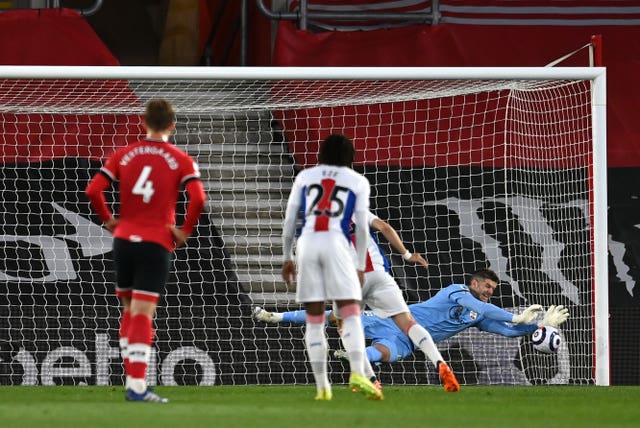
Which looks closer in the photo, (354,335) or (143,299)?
(143,299)

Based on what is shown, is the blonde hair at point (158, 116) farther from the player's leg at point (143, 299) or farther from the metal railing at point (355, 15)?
the metal railing at point (355, 15)

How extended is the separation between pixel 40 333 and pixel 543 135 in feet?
16.9

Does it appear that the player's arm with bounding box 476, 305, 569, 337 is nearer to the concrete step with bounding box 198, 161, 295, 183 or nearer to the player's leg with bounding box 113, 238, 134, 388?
the concrete step with bounding box 198, 161, 295, 183

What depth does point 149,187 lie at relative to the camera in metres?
7.79

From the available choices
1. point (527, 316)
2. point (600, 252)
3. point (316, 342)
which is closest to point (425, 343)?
point (316, 342)

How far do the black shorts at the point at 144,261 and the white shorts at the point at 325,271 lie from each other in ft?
2.70

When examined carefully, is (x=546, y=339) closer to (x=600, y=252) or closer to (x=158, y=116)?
(x=600, y=252)

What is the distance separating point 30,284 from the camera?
13.1 meters

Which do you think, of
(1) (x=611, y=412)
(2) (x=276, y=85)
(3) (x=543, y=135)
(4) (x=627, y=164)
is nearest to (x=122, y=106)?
(2) (x=276, y=85)

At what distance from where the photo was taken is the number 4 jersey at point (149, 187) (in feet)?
25.5

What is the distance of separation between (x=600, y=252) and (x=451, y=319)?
1358 mm

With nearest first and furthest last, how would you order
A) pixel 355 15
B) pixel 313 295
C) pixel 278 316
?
pixel 313 295
pixel 278 316
pixel 355 15

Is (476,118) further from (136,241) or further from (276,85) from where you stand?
(136,241)

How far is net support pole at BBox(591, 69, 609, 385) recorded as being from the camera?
36.7ft
